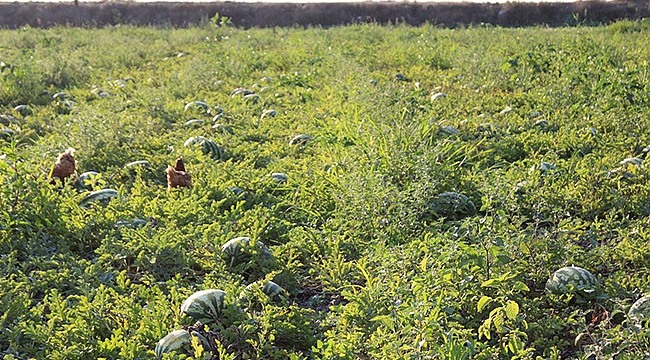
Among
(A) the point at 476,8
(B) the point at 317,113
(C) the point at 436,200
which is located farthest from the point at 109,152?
(A) the point at 476,8

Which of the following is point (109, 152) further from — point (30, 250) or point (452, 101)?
point (452, 101)

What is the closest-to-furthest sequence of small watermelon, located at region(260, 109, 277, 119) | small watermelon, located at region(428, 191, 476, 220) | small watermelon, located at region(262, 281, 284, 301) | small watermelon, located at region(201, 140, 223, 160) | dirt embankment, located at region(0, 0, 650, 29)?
small watermelon, located at region(262, 281, 284, 301) → small watermelon, located at region(428, 191, 476, 220) → small watermelon, located at region(201, 140, 223, 160) → small watermelon, located at region(260, 109, 277, 119) → dirt embankment, located at region(0, 0, 650, 29)

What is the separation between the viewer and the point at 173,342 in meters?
2.12

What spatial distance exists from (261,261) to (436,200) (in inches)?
41.6

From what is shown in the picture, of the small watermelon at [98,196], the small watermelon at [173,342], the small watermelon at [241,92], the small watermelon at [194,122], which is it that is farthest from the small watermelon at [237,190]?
the small watermelon at [241,92]

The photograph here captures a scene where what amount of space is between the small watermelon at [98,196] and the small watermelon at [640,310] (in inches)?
104

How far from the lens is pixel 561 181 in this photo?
11.6 ft

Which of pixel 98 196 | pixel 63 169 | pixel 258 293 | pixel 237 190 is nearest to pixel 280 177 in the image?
pixel 237 190

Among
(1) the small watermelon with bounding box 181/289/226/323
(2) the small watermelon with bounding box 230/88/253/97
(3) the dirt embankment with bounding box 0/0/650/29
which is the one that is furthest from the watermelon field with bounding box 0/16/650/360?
(3) the dirt embankment with bounding box 0/0/650/29

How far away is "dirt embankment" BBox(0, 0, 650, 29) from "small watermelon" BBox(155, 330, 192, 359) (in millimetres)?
21352

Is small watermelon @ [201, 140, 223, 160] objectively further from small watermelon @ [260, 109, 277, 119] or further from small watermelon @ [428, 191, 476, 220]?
small watermelon @ [428, 191, 476, 220]

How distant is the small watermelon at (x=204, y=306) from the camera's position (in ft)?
7.62

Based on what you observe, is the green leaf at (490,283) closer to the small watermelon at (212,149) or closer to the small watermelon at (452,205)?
the small watermelon at (452,205)

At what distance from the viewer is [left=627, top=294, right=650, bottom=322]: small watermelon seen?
2.12m
